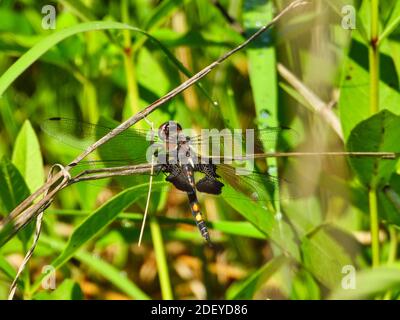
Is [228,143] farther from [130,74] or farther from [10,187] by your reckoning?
[10,187]

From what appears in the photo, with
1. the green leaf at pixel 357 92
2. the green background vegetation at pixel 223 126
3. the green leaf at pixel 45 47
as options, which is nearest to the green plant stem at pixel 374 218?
the green background vegetation at pixel 223 126

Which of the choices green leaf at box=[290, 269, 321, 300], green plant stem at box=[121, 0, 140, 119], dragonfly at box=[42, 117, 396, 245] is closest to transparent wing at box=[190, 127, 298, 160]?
dragonfly at box=[42, 117, 396, 245]

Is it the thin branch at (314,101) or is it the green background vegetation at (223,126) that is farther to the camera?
the thin branch at (314,101)

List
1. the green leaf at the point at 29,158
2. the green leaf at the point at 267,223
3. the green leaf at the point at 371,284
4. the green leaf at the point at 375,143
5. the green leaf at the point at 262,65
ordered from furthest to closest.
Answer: the green leaf at the point at 262,65 < the green leaf at the point at 29,158 < the green leaf at the point at 267,223 < the green leaf at the point at 375,143 < the green leaf at the point at 371,284

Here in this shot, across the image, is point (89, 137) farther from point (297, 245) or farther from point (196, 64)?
point (196, 64)

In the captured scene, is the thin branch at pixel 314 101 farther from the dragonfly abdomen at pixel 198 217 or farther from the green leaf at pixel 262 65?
the dragonfly abdomen at pixel 198 217
